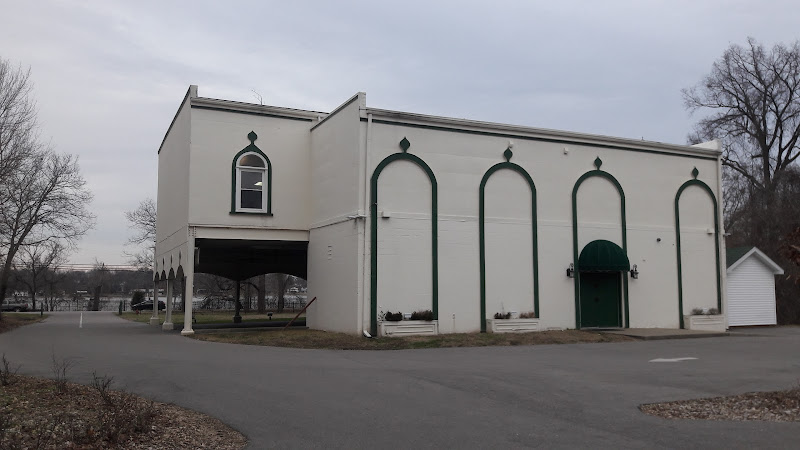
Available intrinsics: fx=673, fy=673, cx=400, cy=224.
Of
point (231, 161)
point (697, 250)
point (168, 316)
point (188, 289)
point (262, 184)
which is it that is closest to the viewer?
point (188, 289)

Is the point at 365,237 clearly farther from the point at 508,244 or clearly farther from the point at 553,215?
the point at 553,215

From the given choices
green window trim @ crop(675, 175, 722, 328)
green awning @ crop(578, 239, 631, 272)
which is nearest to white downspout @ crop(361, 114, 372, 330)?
green awning @ crop(578, 239, 631, 272)

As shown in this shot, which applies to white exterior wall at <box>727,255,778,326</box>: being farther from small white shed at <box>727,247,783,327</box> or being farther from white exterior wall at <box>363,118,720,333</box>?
white exterior wall at <box>363,118,720,333</box>

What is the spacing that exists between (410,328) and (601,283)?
327 inches

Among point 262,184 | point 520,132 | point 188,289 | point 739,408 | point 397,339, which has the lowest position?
point 739,408

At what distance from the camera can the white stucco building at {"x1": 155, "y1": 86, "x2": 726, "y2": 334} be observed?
22.1m

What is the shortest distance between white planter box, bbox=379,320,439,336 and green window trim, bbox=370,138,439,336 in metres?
0.33

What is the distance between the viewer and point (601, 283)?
82.9ft

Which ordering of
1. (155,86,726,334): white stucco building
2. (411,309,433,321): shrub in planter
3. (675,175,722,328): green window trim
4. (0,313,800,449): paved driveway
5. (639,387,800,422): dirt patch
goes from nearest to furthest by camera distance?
(0,313,800,449): paved driveway → (639,387,800,422): dirt patch → (411,309,433,321): shrub in planter → (155,86,726,334): white stucco building → (675,175,722,328): green window trim

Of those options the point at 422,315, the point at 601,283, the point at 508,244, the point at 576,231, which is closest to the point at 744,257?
the point at 601,283

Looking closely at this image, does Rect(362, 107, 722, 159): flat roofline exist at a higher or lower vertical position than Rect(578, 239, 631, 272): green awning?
higher

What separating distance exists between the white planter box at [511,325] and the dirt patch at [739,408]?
12.0 m

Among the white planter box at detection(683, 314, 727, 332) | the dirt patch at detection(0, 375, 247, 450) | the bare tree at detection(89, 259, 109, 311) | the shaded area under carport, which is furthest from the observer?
the bare tree at detection(89, 259, 109, 311)

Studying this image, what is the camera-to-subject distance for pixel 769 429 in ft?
27.5
